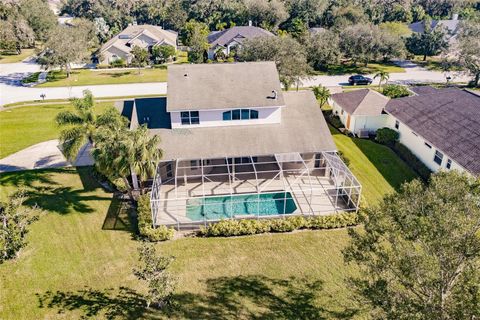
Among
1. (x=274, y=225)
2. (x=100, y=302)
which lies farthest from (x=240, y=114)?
(x=100, y=302)

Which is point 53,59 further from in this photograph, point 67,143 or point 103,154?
point 103,154

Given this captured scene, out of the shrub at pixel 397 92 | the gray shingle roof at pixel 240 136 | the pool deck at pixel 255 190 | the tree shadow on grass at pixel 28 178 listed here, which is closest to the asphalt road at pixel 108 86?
the shrub at pixel 397 92

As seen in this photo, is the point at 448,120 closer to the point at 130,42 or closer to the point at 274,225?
the point at 274,225

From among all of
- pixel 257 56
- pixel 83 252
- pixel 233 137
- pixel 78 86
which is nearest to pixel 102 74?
pixel 78 86

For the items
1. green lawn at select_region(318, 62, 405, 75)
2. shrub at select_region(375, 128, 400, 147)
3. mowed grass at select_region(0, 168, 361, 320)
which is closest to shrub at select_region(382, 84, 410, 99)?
shrub at select_region(375, 128, 400, 147)

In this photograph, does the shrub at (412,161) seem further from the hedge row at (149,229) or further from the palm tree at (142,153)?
the palm tree at (142,153)
